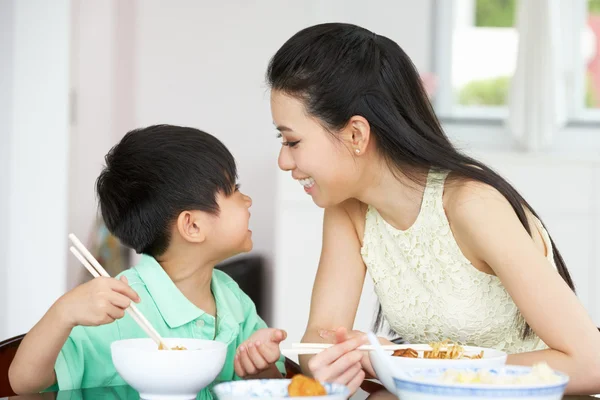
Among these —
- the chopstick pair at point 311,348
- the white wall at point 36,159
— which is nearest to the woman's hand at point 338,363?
the chopstick pair at point 311,348

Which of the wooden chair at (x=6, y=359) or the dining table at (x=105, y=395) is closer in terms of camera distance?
the dining table at (x=105, y=395)

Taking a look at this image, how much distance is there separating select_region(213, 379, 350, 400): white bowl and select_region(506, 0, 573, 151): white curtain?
10.3 ft

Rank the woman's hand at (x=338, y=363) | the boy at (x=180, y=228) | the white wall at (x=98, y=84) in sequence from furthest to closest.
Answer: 1. the white wall at (x=98, y=84)
2. the boy at (x=180, y=228)
3. the woman's hand at (x=338, y=363)

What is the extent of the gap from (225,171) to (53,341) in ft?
1.72

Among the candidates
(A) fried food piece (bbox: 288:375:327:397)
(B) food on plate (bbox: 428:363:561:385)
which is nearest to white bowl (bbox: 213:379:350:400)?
(A) fried food piece (bbox: 288:375:327:397)

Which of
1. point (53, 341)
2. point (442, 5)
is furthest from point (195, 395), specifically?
point (442, 5)

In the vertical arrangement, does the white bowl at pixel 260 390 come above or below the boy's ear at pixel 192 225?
below

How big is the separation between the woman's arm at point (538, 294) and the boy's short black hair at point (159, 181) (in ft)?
1.61

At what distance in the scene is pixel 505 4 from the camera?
4.27m

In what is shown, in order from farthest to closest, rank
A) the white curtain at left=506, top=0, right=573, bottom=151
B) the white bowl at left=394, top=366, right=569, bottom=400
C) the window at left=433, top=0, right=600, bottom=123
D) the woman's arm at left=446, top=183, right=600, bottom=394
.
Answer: the window at left=433, top=0, right=600, bottom=123 < the white curtain at left=506, top=0, right=573, bottom=151 < the woman's arm at left=446, top=183, right=600, bottom=394 < the white bowl at left=394, top=366, right=569, bottom=400

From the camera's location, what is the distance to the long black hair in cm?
160

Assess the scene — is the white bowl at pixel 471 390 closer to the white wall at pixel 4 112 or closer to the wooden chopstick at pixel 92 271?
the wooden chopstick at pixel 92 271

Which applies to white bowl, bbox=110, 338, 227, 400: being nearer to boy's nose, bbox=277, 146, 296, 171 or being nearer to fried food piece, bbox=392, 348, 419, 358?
fried food piece, bbox=392, 348, 419, 358

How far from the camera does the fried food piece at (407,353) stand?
1.25m
